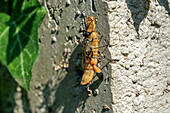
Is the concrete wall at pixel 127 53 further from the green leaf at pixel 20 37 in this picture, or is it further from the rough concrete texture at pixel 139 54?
the green leaf at pixel 20 37

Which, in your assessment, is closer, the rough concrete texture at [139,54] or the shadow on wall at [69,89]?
the rough concrete texture at [139,54]

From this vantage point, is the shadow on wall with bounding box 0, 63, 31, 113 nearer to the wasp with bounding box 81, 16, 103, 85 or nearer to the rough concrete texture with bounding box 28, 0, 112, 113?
the rough concrete texture with bounding box 28, 0, 112, 113

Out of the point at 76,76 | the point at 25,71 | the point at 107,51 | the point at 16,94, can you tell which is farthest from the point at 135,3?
the point at 16,94

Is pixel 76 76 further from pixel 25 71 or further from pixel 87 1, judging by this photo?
→ pixel 87 1

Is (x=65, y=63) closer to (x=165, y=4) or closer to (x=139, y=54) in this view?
(x=139, y=54)

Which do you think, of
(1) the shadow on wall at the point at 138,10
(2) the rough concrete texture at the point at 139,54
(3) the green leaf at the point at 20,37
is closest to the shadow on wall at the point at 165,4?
(2) the rough concrete texture at the point at 139,54

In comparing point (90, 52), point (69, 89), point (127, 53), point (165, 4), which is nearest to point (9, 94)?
point (69, 89)

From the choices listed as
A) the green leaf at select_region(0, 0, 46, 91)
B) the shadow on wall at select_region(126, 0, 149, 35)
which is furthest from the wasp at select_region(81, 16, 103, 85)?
the green leaf at select_region(0, 0, 46, 91)
